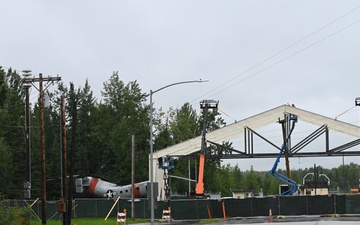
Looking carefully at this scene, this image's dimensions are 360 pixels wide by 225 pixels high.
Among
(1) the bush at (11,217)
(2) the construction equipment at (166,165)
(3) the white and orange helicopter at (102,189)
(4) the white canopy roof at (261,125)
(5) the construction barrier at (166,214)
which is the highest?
(4) the white canopy roof at (261,125)

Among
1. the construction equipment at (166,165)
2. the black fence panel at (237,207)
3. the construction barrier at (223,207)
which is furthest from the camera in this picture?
the construction equipment at (166,165)

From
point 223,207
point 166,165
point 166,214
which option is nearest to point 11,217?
point 166,214

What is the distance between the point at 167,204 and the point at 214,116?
5389 cm

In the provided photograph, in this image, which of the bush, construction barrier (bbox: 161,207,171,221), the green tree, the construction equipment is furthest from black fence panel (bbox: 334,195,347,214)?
the green tree

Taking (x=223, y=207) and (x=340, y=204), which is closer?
(x=340, y=204)

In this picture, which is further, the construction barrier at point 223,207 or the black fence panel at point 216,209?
the black fence panel at point 216,209

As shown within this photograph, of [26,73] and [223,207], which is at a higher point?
[26,73]

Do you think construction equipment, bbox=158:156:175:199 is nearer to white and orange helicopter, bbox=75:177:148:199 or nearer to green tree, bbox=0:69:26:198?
white and orange helicopter, bbox=75:177:148:199

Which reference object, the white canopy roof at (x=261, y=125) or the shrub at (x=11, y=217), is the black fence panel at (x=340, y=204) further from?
the shrub at (x=11, y=217)

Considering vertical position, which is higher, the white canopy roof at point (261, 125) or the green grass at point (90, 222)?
the white canopy roof at point (261, 125)

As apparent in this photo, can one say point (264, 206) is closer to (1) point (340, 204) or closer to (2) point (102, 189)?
(1) point (340, 204)

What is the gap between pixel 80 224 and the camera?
50.2m

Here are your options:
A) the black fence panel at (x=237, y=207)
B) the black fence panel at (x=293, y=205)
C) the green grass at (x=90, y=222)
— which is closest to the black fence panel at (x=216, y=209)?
the black fence panel at (x=237, y=207)

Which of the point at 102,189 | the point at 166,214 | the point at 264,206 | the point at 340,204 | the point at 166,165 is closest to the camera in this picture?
the point at 340,204
